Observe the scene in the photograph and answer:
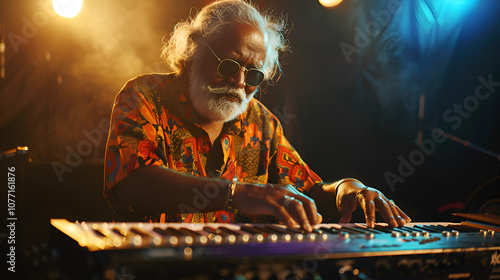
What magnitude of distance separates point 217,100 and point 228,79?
5.6 inches

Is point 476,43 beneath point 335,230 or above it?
above

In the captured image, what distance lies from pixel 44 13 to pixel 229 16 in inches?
102

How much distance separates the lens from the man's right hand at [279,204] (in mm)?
1225

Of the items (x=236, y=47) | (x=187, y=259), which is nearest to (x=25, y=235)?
(x=187, y=259)

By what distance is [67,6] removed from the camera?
3.56m

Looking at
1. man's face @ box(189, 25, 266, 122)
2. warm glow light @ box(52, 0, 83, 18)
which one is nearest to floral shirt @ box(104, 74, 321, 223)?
man's face @ box(189, 25, 266, 122)

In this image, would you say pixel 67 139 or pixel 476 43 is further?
pixel 476 43

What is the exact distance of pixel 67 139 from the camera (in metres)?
4.14

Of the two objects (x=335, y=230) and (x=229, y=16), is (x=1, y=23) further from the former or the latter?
(x=335, y=230)

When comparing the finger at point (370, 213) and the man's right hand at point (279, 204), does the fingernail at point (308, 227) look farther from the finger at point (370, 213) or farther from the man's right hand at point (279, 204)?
the finger at point (370, 213)

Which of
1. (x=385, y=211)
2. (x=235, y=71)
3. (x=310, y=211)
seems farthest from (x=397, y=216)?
(x=235, y=71)

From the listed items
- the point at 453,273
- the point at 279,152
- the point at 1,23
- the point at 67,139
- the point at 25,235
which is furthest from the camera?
the point at 67,139

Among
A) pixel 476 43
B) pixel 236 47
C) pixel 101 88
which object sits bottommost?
pixel 236 47

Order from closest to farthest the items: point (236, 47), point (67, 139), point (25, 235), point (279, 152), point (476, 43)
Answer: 1. point (25, 235)
2. point (236, 47)
3. point (279, 152)
4. point (67, 139)
5. point (476, 43)
